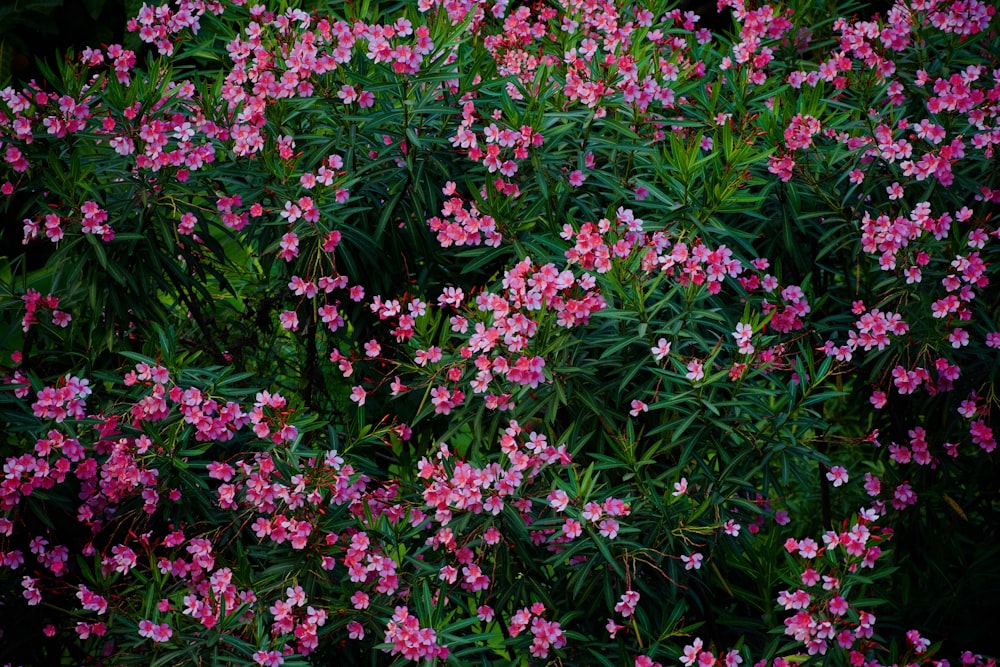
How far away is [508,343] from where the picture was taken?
8.86ft

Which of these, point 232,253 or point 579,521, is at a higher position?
point 579,521

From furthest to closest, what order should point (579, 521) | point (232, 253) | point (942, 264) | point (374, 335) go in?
point (232, 253)
point (374, 335)
point (942, 264)
point (579, 521)

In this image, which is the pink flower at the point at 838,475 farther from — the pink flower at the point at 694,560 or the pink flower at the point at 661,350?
the pink flower at the point at 661,350

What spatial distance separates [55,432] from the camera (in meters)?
2.88

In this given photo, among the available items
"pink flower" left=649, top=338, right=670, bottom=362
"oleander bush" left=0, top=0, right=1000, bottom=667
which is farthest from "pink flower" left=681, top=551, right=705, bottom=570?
"pink flower" left=649, top=338, right=670, bottom=362

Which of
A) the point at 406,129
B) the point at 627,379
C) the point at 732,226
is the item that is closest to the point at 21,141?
the point at 406,129

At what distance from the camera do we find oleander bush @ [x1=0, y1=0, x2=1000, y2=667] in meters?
2.73

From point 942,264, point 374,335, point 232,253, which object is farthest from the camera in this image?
point 232,253

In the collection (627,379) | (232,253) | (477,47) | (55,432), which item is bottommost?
(232,253)

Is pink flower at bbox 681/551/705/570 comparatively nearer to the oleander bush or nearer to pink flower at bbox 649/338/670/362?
the oleander bush

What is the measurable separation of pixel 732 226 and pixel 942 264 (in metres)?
0.61

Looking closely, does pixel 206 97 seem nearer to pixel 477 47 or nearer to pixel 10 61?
pixel 477 47

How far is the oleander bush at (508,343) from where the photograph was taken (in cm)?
273

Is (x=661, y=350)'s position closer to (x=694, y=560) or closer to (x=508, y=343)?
(x=508, y=343)
